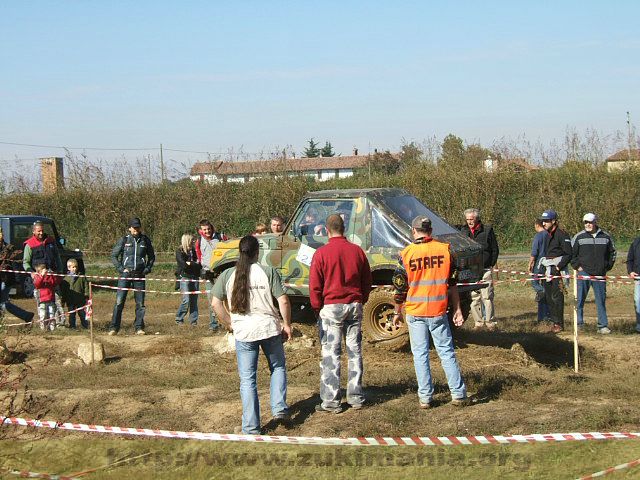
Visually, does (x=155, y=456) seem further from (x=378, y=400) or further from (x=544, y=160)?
(x=544, y=160)

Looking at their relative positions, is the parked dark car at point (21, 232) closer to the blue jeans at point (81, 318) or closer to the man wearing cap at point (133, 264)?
the blue jeans at point (81, 318)

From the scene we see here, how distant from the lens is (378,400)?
860 cm

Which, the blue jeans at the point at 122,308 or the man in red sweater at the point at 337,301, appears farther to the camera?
the blue jeans at the point at 122,308

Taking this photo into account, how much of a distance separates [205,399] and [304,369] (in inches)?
72.8

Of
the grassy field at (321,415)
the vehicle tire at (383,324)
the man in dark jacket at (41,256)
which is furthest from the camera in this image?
the man in dark jacket at (41,256)

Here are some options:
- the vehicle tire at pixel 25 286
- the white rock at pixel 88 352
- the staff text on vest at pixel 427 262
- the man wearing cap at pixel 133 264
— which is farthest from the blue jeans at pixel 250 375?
the vehicle tire at pixel 25 286

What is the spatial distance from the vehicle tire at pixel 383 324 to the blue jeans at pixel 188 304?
4.45m

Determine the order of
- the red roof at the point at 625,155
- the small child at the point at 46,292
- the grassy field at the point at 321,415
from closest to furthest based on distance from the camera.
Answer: the grassy field at the point at 321,415
the small child at the point at 46,292
the red roof at the point at 625,155

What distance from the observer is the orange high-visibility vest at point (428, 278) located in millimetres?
8008

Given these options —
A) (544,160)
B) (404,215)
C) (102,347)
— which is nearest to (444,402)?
(404,215)

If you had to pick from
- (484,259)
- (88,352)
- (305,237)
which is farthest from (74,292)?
(484,259)

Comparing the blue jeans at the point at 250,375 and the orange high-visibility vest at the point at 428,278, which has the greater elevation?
the orange high-visibility vest at the point at 428,278

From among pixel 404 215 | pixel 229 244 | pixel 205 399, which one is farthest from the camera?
pixel 229 244

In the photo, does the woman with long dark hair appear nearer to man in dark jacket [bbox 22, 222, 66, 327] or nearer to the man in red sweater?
the man in red sweater
